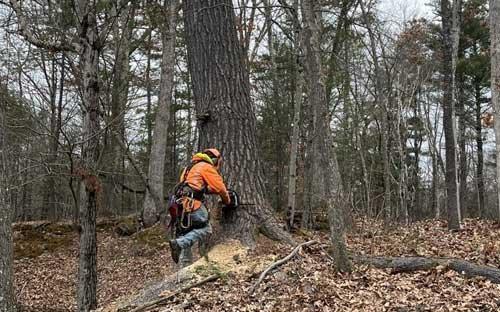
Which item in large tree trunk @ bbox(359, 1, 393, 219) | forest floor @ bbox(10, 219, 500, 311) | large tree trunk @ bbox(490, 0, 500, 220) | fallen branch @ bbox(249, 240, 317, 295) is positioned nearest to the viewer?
forest floor @ bbox(10, 219, 500, 311)

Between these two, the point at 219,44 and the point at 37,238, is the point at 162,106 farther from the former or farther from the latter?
the point at 219,44

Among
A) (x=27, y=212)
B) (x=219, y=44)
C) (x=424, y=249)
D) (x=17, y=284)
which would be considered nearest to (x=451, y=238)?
(x=424, y=249)

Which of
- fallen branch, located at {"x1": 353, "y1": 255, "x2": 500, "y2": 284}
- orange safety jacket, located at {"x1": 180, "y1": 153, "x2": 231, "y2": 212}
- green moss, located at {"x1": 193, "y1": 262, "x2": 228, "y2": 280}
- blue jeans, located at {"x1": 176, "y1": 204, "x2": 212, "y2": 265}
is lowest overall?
green moss, located at {"x1": 193, "y1": 262, "x2": 228, "y2": 280}

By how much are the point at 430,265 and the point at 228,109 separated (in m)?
3.30

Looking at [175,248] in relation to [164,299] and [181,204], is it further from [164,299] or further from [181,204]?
→ [164,299]

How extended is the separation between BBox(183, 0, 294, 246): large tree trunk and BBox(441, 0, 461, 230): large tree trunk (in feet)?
21.5

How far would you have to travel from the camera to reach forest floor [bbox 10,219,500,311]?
17.9 feet

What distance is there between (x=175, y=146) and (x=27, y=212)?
6.86 m

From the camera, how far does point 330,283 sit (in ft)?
19.3

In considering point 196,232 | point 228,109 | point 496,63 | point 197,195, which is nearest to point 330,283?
point 196,232

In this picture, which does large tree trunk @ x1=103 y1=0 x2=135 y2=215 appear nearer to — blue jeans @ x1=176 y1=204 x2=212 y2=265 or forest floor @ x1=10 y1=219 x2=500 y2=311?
forest floor @ x1=10 y1=219 x2=500 y2=311

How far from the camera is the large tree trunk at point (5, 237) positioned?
753cm

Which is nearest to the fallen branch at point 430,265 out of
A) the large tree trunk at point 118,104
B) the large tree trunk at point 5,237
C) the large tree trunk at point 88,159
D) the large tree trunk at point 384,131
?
the large tree trunk at point 88,159

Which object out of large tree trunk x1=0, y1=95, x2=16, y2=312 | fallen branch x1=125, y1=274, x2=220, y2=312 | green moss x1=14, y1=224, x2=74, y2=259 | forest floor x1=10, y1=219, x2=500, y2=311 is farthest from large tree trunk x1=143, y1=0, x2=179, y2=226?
fallen branch x1=125, y1=274, x2=220, y2=312
